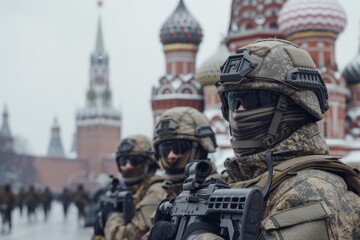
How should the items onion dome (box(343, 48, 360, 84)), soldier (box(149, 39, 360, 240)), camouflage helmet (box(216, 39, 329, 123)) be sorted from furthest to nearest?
onion dome (box(343, 48, 360, 84))
camouflage helmet (box(216, 39, 329, 123))
soldier (box(149, 39, 360, 240))

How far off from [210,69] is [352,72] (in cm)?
506

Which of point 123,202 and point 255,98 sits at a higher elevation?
point 255,98

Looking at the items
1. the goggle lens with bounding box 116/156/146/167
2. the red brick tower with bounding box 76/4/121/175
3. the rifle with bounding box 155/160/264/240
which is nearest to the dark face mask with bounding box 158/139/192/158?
the goggle lens with bounding box 116/156/146/167

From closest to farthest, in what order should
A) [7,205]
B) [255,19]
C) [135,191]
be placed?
[135,191] → [7,205] → [255,19]

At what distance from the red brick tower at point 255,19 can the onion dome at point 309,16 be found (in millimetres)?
901

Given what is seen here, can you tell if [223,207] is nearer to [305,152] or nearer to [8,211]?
[305,152]

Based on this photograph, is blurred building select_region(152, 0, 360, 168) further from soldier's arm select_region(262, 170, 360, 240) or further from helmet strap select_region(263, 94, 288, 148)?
soldier's arm select_region(262, 170, 360, 240)

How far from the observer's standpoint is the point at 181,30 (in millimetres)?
29453

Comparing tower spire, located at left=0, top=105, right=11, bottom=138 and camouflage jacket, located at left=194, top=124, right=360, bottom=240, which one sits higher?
tower spire, located at left=0, top=105, right=11, bottom=138

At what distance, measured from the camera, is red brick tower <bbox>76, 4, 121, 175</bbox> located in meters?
89.1

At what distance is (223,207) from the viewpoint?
2.69 metres

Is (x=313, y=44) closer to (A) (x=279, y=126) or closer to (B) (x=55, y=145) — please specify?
(A) (x=279, y=126)

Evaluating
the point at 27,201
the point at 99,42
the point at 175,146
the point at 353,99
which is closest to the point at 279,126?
the point at 175,146

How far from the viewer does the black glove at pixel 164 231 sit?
3.05 m
